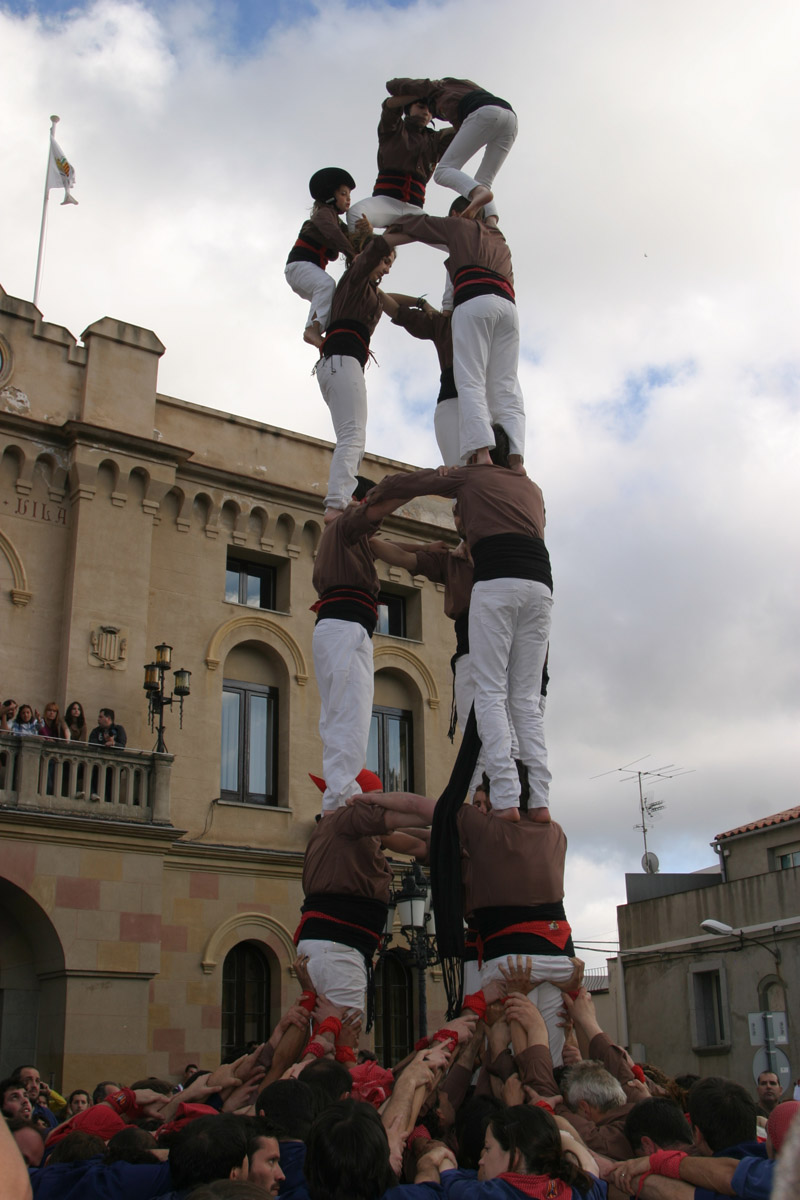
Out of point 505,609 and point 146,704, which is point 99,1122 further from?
point 146,704

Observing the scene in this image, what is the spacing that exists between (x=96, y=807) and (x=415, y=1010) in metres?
7.16

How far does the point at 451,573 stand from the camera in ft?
28.6

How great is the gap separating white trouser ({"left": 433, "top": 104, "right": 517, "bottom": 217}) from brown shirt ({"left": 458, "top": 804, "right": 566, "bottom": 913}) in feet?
→ 16.8

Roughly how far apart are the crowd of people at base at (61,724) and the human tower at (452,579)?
953 cm

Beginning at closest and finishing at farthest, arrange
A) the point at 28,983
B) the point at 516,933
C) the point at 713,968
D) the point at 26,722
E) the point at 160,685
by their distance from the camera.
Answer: the point at 516,933 < the point at 28,983 < the point at 26,722 < the point at 160,685 < the point at 713,968

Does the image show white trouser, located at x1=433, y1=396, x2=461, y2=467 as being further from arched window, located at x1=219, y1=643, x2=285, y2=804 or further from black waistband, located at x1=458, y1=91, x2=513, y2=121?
arched window, located at x1=219, y1=643, x2=285, y2=804

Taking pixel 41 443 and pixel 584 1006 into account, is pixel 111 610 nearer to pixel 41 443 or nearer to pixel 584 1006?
pixel 41 443

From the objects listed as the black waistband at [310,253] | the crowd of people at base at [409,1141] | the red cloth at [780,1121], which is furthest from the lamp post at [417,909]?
the red cloth at [780,1121]

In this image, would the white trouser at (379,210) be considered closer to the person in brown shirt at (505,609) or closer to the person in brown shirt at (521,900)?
the person in brown shirt at (505,609)

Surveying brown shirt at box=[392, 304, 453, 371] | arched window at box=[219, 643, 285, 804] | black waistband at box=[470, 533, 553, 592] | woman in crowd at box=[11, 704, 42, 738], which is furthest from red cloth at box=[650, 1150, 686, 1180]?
arched window at box=[219, 643, 285, 804]

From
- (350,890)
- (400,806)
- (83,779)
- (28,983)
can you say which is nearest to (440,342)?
(400,806)

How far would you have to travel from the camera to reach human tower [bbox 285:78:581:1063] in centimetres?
743

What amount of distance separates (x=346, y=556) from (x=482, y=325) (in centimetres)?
201

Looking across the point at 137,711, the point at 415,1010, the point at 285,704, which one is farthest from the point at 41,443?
the point at 415,1010
